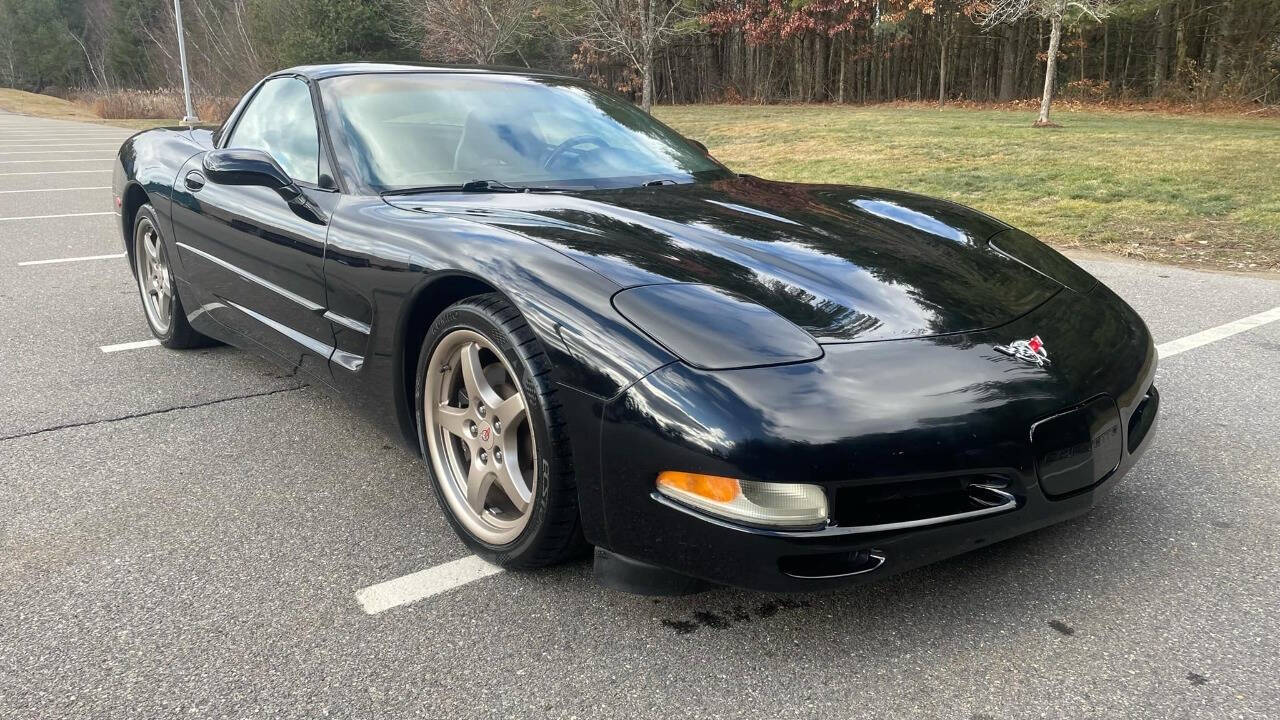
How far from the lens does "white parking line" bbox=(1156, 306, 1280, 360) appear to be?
4.14 m

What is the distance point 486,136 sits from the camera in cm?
314

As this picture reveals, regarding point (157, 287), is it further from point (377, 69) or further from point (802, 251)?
point (802, 251)

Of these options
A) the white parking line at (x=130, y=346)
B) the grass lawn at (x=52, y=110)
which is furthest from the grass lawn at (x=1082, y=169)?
the grass lawn at (x=52, y=110)

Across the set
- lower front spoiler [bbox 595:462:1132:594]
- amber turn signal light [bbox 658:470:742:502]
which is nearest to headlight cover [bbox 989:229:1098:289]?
lower front spoiler [bbox 595:462:1132:594]

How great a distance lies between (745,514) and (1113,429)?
0.94 m

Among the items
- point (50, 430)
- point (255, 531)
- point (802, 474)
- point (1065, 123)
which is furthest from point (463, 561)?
point (1065, 123)

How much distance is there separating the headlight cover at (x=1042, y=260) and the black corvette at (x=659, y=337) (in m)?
0.02

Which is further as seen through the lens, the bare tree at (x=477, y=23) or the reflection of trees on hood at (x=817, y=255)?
the bare tree at (x=477, y=23)

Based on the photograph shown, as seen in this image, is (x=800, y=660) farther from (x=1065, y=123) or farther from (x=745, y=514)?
(x=1065, y=123)

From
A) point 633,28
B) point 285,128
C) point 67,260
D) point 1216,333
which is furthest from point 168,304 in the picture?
point 633,28

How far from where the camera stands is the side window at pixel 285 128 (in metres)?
3.16

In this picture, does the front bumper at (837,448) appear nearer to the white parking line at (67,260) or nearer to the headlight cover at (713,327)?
the headlight cover at (713,327)

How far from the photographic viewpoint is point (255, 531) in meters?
2.60

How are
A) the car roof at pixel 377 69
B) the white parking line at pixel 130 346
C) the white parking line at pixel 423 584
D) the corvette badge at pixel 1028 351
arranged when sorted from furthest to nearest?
the white parking line at pixel 130 346 → the car roof at pixel 377 69 → the white parking line at pixel 423 584 → the corvette badge at pixel 1028 351
